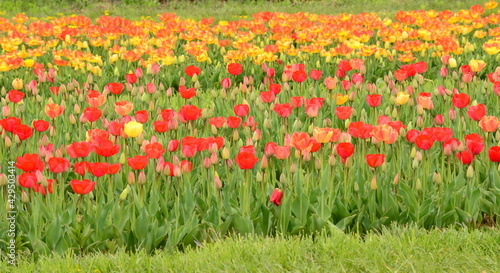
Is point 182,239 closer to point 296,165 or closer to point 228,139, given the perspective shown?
point 296,165

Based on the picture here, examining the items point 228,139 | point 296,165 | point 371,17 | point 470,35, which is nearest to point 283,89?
point 228,139

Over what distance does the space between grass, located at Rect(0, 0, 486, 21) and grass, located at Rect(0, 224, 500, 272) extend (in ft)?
33.2

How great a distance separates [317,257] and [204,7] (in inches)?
530

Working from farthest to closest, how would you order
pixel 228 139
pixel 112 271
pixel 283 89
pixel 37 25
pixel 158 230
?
pixel 37 25, pixel 283 89, pixel 228 139, pixel 158 230, pixel 112 271

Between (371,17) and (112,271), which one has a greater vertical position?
(371,17)

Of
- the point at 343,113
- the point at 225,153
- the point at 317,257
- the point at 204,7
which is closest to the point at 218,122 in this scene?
the point at 225,153

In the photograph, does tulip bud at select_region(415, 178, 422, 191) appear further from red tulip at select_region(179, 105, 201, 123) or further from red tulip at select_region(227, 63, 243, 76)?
red tulip at select_region(227, 63, 243, 76)

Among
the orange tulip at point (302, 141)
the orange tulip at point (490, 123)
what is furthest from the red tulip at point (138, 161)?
the orange tulip at point (490, 123)

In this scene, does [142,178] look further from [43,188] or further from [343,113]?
[343,113]

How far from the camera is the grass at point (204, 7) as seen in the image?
14458 millimetres

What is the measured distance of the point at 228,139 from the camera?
5.40 meters

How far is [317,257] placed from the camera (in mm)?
3621

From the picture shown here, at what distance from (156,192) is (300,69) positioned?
122 inches

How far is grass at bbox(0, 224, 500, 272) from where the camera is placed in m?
3.50
